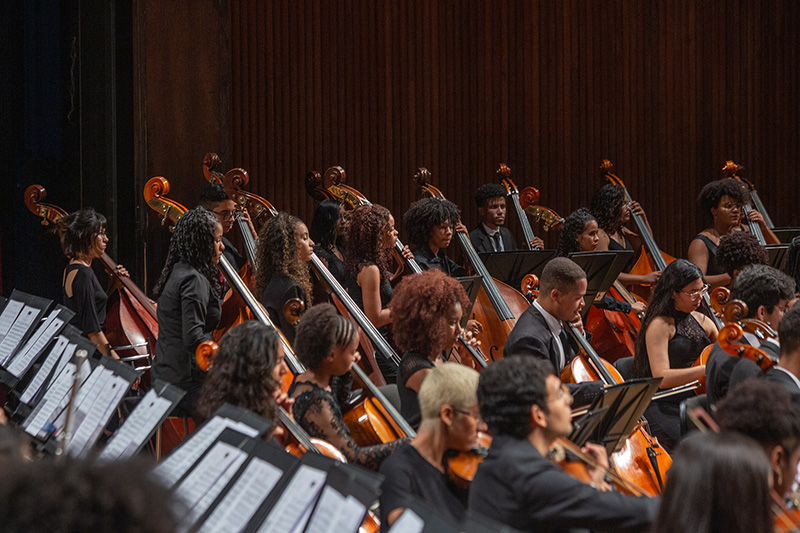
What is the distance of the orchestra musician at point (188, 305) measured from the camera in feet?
11.7

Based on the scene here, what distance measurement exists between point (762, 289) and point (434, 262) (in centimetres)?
198

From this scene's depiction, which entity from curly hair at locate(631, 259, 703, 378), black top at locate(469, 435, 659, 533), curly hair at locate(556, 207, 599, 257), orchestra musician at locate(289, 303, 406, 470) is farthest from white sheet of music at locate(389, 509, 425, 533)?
curly hair at locate(556, 207, 599, 257)

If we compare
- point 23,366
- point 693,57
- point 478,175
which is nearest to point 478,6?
point 478,175

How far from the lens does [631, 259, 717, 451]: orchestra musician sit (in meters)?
3.72

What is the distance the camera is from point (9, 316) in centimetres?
361

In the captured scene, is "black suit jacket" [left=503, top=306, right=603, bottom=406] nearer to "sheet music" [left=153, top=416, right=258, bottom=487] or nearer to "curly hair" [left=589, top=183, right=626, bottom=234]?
→ "sheet music" [left=153, top=416, right=258, bottom=487]

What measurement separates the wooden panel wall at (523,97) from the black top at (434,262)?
194 centimetres

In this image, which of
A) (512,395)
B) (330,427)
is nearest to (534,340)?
(330,427)

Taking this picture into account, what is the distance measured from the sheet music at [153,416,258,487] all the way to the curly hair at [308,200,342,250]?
9.49ft

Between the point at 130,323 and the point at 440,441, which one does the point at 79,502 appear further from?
the point at 130,323

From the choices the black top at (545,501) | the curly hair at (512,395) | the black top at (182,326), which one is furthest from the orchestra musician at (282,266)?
the black top at (545,501)

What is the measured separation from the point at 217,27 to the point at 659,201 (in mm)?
4030

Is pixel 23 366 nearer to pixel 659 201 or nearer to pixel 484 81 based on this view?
pixel 484 81

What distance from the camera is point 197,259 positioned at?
12.2 feet
